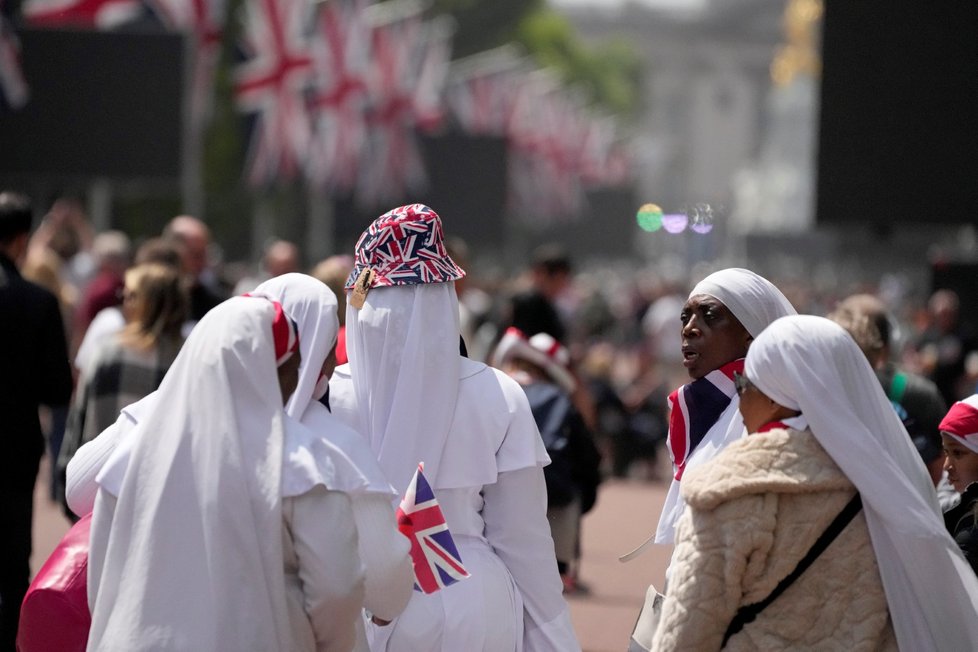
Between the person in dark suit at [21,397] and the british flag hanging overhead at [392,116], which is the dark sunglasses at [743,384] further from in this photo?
the british flag hanging overhead at [392,116]

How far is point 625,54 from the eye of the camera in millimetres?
113812

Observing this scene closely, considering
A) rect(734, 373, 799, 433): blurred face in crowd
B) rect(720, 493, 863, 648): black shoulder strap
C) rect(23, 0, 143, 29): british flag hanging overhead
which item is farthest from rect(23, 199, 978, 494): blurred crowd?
rect(720, 493, 863, 648): black shoulder strap

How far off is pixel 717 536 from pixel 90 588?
1.43 m

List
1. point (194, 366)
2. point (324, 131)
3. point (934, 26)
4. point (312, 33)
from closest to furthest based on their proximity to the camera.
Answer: point (194, 366) → point (934, 26) → point (312, 33) → point (324, 131)

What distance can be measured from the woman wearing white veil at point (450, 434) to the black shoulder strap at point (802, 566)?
83 cm

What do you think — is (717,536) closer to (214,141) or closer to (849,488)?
(849,488)

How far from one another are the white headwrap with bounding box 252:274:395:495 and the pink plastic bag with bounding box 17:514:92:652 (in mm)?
697

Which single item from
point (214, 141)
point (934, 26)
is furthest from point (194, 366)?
point (214, 141)

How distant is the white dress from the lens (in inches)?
177

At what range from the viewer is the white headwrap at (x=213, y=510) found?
3.70 metres

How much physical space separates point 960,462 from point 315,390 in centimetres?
211

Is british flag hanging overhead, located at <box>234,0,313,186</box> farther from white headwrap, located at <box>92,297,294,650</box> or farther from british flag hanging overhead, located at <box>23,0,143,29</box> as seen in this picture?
white headwrap, located at <box>92,297,294,650</box>

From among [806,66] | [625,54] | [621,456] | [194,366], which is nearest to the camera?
[194,366]

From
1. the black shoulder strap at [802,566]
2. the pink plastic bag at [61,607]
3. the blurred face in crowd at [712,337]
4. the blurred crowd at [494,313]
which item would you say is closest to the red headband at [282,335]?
the pink plastic bag at [61,607]
